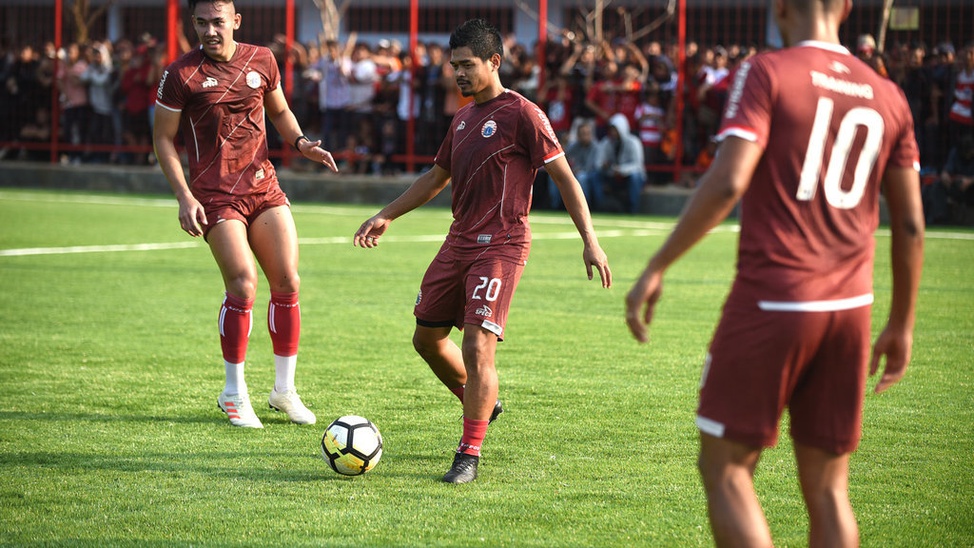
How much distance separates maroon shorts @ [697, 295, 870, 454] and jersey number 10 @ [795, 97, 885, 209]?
0.31 m

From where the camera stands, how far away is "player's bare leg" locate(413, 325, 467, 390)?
222 inches

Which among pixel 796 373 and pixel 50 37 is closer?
pixel 796 373

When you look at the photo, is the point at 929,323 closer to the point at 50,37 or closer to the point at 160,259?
the point at 160,259

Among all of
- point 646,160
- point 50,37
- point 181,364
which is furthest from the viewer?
point 50,37

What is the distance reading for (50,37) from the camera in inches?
1071

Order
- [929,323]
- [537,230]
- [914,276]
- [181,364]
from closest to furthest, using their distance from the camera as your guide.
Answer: [914,276]
[181,364]
[929,323]
[537,230]

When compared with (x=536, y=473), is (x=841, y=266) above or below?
above

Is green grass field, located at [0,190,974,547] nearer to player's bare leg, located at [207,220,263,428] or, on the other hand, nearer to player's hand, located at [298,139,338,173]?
player's bare leg, located at [207,220,263,428]

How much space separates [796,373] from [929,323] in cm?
670

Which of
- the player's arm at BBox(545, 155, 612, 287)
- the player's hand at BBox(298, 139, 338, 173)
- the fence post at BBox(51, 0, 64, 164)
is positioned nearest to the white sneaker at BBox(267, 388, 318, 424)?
the player's hand at BBox(298, 139, 338, 173)

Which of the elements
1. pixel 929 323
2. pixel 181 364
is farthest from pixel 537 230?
pixel 181 364

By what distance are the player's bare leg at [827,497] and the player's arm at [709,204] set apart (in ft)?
2.20

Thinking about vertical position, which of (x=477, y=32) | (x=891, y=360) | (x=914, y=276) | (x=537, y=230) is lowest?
(x=537, y=230)

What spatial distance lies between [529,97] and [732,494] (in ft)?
57.4
